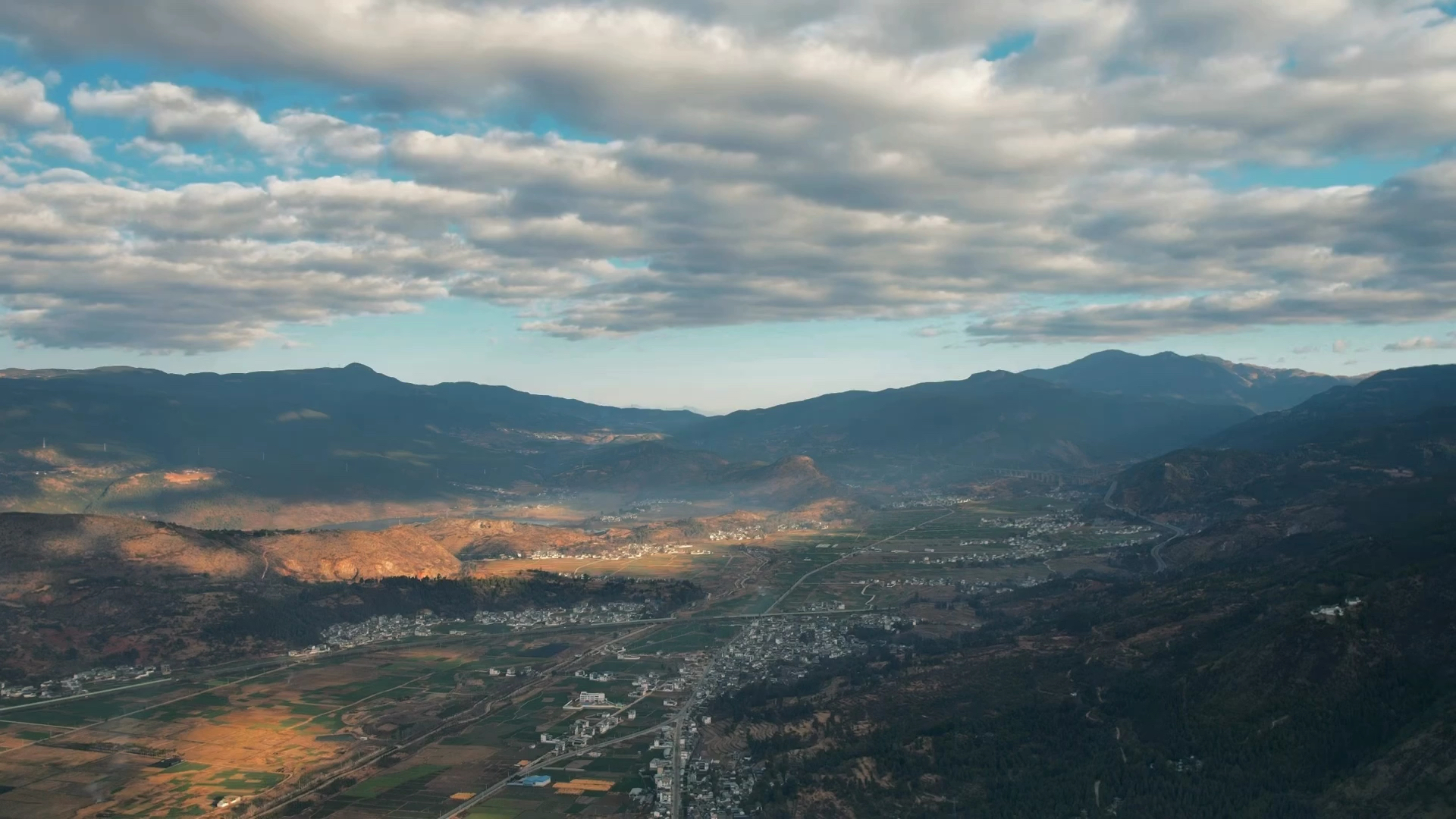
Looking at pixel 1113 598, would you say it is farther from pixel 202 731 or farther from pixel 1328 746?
pixel 202 731

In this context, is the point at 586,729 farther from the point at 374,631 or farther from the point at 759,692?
the point at 374,631

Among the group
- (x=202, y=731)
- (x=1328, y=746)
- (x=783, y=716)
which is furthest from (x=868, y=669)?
(x=202, y=731)

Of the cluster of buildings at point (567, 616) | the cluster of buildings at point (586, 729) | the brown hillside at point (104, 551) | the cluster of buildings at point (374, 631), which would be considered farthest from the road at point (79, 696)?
the cluster of buildings at point (586, 729)

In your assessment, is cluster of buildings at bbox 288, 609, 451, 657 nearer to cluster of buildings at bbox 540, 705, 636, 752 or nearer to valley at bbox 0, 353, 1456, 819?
valley at bbox 0, 353, 1456, 819

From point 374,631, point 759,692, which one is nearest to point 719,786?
point 759,692

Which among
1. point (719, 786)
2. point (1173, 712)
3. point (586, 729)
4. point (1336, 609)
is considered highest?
point (1336, 609)

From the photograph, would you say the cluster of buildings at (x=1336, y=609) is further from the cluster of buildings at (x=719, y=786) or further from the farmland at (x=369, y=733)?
the farmland at (x=369, y=733)
